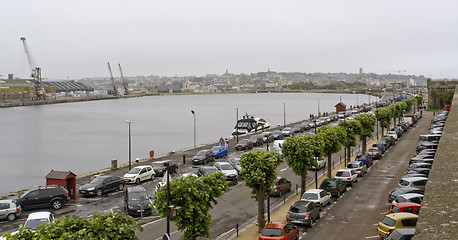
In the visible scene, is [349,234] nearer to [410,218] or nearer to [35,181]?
[410,218]

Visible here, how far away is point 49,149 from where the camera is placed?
57219 millimetres

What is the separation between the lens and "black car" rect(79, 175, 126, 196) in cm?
2120

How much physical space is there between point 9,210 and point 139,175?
27.0 ft

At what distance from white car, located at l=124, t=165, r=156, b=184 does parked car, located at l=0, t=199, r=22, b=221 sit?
7.28 meters

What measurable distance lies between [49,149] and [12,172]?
659 inches

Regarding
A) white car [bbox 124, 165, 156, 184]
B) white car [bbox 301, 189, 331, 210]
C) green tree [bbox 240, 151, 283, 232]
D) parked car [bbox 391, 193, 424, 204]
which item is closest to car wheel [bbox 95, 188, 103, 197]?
white car [bbox 124, 165, 156, 184]

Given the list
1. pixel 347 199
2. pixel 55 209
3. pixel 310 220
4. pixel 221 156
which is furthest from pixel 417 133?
pixel 55 209

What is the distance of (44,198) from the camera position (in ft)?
62.4

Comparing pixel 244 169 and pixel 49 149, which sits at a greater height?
pixel 244 169

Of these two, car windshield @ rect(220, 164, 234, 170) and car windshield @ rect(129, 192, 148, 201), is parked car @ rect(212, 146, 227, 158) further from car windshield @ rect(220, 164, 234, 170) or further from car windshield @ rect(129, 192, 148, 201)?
car windshield @ rect(129, 192, 148, 201)

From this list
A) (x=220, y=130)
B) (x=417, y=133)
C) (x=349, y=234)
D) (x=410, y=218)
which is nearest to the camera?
(x=410, y=218)

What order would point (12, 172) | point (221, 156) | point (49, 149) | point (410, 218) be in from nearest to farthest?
point (410, 218), point (221, 156), point (12, 172), point (49, 149)

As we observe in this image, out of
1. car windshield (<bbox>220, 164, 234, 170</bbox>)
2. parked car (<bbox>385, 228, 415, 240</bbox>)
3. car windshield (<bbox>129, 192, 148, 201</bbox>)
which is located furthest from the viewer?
car windshield (<bbox>220, 164, 234, 170</bbox>)

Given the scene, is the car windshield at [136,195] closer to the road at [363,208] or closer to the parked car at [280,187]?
the parked car at [280,187]
